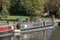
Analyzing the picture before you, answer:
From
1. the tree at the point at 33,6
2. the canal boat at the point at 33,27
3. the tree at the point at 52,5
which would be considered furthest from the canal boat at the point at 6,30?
the tree at the point at 52,5

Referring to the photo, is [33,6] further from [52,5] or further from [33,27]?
[52,5]

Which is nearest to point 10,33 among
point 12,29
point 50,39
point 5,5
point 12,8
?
point 12,29

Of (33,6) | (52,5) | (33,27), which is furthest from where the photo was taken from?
(52,5)

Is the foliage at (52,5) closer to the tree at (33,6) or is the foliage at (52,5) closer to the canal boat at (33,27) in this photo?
the tree at (33,6)

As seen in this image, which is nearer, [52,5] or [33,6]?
[33,6]

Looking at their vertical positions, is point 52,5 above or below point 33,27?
above

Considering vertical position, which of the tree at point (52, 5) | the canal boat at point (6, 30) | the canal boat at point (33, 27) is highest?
the tree at point (52, 5)

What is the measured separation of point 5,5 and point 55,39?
2482 cm

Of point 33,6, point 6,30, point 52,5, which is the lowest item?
point 6,30

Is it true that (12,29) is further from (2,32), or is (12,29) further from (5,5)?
(5,5)

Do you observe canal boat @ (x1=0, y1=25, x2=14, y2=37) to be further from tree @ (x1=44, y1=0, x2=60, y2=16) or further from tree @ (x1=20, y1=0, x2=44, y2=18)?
tree @ (x1=44, y1=0, x2=60, y2=16)

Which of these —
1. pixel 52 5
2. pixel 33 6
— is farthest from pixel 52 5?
pixel 33 6

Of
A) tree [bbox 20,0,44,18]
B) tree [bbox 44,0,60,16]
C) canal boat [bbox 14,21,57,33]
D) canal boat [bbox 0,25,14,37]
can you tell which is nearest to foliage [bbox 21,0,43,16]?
tree [bbox 20,0,44,18]

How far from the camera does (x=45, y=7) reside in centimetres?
7281
